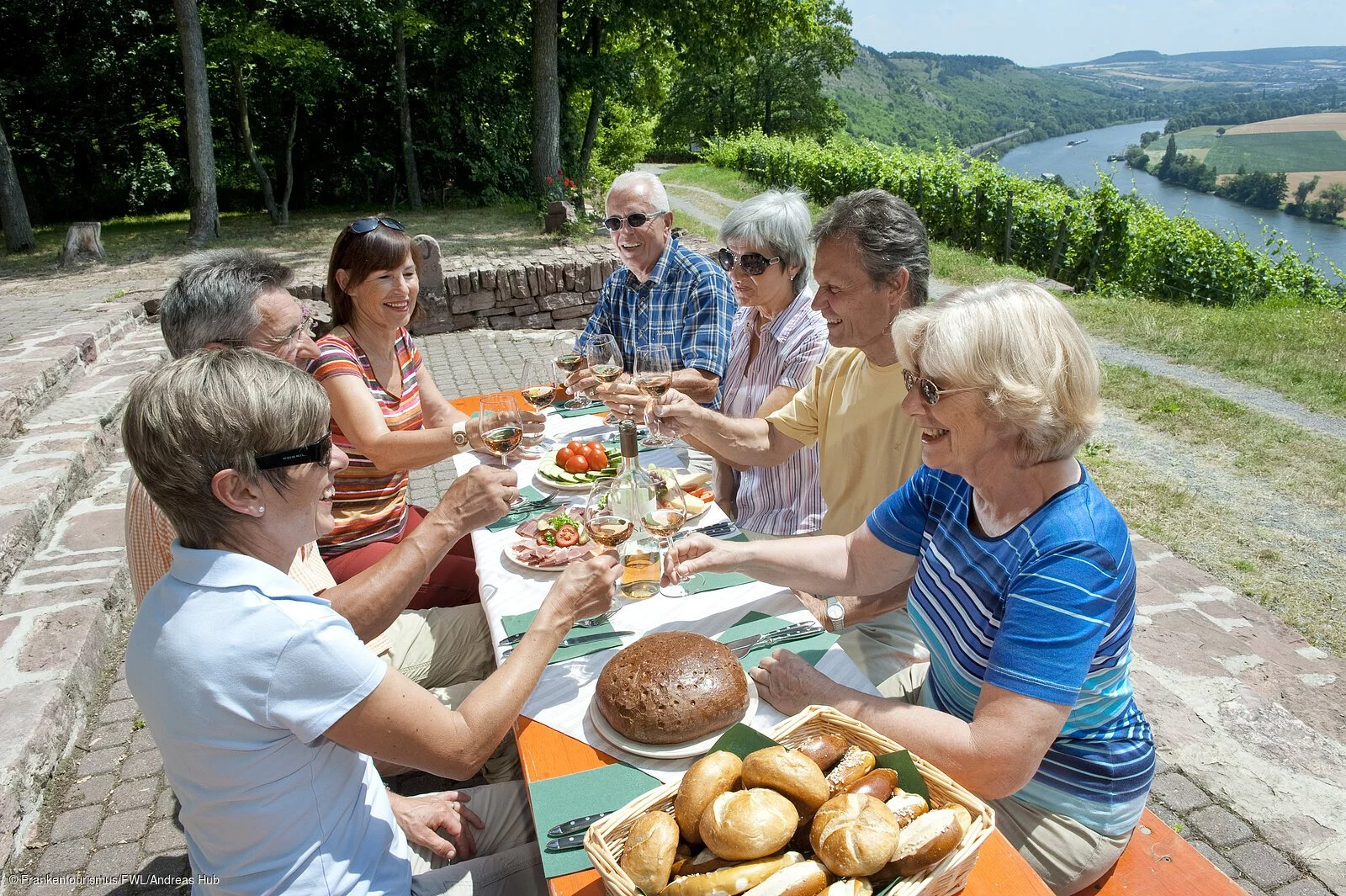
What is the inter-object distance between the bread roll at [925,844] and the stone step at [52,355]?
20.2 feet

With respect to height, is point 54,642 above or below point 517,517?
below

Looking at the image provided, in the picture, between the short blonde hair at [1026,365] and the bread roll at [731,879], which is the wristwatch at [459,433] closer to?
the short blonde hair at [1026,365]

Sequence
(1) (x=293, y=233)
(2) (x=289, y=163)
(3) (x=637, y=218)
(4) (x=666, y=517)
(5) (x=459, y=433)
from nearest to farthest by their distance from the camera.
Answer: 1. (4) (x=666, y=517)
2. (5) (x=459, y=433)
3. (3) (x=637, y=218)
4. (1) (x=293, y=233)
5. (2) (x=289, y=163)

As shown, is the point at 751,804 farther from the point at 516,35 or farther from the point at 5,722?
the point at 516,35

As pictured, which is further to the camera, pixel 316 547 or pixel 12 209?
pixel 12 209

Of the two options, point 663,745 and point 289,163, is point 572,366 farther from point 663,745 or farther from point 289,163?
point 289,163

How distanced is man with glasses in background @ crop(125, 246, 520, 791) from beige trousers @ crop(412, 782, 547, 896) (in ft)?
0.81

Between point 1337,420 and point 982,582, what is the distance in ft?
24.5

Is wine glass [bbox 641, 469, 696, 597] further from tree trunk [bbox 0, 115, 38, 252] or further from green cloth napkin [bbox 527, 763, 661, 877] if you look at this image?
tree trunk [bbox 0, 115, 38, 252]

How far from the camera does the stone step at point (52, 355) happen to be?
5.51 m

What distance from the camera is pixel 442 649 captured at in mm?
2826

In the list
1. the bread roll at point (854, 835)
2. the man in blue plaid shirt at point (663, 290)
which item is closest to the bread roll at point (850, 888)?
the bread roll at point (854, 835)

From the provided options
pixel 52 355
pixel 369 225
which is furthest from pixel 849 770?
pixel 52 355

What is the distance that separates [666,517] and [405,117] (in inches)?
700
